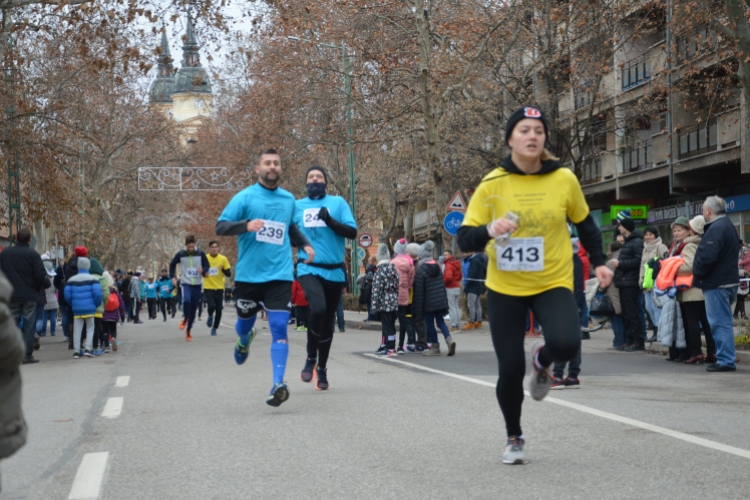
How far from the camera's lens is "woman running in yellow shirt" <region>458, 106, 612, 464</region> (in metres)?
5.66

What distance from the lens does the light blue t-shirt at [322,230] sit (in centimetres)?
966

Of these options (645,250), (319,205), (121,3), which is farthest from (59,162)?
(319,205)

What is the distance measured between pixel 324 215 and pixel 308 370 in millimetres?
1562

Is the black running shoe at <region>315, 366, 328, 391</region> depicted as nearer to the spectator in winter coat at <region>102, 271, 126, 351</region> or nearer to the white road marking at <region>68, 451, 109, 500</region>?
the white road marking at <region>68, 451, 109, 500</region>

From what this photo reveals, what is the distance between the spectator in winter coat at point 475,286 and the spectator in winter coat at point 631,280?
680cm

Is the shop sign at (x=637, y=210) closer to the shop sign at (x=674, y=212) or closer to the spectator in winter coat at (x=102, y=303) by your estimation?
the shop sign at (x=674, y=212)

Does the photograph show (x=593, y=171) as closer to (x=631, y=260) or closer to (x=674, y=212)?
(x=674, y=212)

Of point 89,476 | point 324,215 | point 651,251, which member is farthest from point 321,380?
point 651,251

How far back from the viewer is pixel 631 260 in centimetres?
1564

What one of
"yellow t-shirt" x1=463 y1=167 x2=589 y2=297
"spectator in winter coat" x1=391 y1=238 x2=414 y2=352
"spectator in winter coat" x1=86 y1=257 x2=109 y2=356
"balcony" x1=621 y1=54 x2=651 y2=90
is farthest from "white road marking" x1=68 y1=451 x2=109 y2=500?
"balcony" x1=621 y1=54 x2=651 y2=90

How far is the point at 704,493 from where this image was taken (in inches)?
199

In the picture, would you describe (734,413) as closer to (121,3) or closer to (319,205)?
(319,205)

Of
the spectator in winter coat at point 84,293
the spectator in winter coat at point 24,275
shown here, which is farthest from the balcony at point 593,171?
the spectator in winter coat at point 24,275

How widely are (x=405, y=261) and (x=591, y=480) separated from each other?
415 inches
